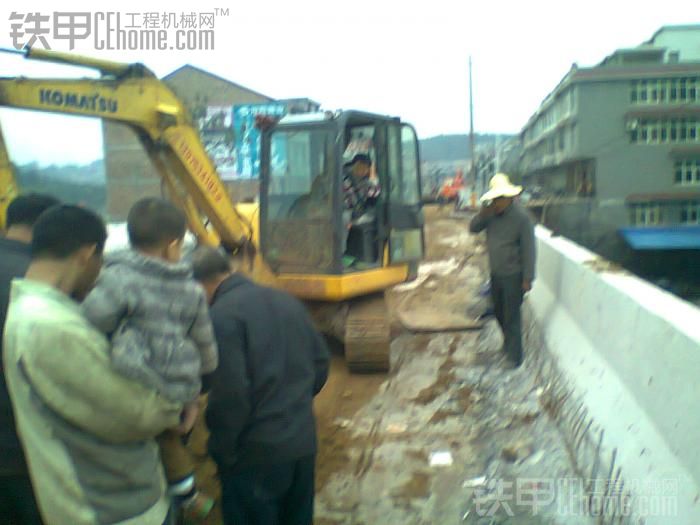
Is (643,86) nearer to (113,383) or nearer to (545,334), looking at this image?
(545,334)

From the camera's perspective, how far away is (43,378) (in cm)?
204

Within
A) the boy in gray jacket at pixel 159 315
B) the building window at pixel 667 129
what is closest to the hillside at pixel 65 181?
the boy in gray jacket at pixel 159 315

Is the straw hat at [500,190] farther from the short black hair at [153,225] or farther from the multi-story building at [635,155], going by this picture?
the multi-story building at [635,155]

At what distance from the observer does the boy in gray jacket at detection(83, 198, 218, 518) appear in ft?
7.20

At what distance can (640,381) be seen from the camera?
344 centimetres

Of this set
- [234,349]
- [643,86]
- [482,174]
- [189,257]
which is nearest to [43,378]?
[234,349]

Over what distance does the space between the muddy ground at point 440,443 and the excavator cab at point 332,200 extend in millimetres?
1060

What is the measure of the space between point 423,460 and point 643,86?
1166 inches

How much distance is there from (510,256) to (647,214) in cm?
2576

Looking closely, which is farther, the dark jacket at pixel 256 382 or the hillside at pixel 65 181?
the hillside at pixel 65 181

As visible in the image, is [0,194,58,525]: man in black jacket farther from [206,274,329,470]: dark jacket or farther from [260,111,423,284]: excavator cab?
[260,111,423,284]: excavator cab

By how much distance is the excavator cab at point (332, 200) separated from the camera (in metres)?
6.94

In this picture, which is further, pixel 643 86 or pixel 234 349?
pixel 643 86

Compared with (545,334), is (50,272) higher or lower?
higher
